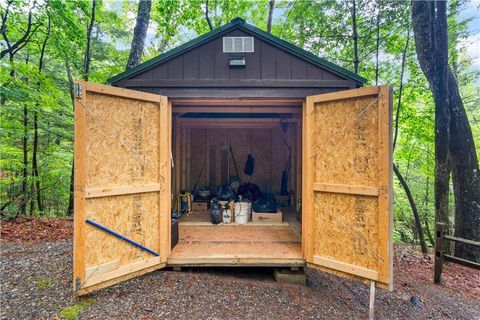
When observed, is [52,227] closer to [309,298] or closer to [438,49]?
[309,298]

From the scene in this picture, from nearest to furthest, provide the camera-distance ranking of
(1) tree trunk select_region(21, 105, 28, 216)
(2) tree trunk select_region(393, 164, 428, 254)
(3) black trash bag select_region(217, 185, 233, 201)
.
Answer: (3) black trash bag select_region(217, 185, 233, 201), (2) tree trunk select_region(393, 164, 428, 254), (1) tree trunk select_region(21, 105, 28, 216)

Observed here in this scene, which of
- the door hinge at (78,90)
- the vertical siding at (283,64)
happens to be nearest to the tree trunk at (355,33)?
the vertical siding at (283,64)

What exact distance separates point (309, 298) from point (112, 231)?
2678mm

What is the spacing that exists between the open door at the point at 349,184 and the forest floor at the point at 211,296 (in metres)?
0.55

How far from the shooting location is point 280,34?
8.91 m

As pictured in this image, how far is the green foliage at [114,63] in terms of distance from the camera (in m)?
5.51

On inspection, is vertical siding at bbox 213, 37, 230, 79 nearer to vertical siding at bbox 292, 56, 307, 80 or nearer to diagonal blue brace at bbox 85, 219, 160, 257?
vertical siding at bbox 292, 56, 307, 80

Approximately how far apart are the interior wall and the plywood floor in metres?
2.39

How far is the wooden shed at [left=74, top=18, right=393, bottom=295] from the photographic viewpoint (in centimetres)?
246

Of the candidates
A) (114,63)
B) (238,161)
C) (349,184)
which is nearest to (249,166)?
(238,161)

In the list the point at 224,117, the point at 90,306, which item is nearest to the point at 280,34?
the point at 224,117

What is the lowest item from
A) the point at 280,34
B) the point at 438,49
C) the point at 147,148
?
the point at 147,148

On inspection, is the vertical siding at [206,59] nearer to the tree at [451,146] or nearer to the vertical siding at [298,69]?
the vertical siding at [298,69]

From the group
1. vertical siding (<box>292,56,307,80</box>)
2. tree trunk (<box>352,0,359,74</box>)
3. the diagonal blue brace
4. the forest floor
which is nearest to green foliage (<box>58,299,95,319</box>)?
the forest floor
